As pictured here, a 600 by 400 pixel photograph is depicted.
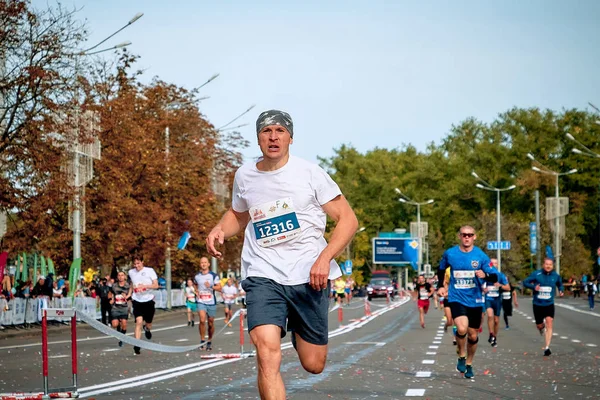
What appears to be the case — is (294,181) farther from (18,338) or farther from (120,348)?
(18,338)

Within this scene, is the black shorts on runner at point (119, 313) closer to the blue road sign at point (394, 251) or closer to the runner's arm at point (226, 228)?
the runner's arm at point (226, 228)

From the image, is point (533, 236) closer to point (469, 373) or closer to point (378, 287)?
point (378, 287)

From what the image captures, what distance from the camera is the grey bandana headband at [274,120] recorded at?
311 inches

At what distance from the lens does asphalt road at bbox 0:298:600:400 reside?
1370 centimetres

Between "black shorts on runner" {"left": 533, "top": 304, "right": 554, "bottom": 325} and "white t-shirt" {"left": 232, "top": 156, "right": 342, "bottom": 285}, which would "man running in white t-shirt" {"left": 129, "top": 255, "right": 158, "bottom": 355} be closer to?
"black shorts on runner" {"left": 533, "top": 304, "right": 554, "bottom": 325}

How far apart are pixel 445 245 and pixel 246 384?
105397 millimetres

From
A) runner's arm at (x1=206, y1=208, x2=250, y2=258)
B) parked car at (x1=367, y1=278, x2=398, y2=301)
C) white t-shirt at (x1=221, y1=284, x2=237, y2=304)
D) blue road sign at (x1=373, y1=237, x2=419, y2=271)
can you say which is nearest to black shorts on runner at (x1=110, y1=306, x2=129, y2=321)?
white t-shirt at (x1=221, y1=284, x2=237, y2=304)

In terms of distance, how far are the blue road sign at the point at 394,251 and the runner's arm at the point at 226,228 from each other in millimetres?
104786

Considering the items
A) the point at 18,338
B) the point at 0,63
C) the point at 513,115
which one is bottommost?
the point at 18,338

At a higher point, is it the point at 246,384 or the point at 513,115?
the point at 513,115

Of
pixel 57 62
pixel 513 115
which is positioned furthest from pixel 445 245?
pixel 57 62

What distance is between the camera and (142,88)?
50125 mm

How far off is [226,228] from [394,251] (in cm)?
10647

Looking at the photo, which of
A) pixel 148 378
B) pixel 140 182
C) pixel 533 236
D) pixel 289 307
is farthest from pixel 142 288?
pixel 533 236
